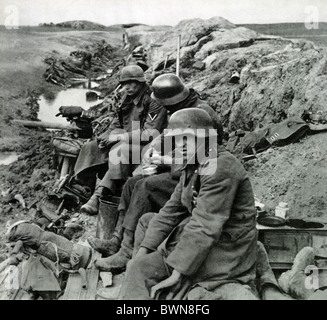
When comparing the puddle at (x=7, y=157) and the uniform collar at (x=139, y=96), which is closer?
the uniform collar at (x=139, y=96)

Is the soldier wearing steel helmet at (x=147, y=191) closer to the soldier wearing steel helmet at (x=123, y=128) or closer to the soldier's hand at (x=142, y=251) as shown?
the soldier wearing steel helmet at (x=123, y=128)

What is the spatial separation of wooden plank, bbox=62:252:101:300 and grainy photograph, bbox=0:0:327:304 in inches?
0.4

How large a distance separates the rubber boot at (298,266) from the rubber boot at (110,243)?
1.21 meters

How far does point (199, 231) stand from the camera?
2.55m

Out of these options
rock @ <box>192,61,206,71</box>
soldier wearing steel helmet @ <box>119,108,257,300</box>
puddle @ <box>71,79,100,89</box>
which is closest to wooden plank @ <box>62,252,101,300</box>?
soldier wearing steel helmet @ <box>119,108,257,300</box>

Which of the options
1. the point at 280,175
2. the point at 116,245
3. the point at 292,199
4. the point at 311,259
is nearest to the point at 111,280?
the point at 116,245

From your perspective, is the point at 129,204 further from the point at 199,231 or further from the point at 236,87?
the point at 236,87

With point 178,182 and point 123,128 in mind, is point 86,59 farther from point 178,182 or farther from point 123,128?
point 178,182

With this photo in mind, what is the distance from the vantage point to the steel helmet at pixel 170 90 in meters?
3.83

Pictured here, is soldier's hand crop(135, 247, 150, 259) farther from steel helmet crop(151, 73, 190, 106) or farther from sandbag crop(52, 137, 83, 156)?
sandbag crop(52, 137, 83, 156)

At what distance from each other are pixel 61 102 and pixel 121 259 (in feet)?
22.8

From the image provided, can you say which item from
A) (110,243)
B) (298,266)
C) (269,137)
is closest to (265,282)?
(298,266)

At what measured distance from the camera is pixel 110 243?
11.9 feet

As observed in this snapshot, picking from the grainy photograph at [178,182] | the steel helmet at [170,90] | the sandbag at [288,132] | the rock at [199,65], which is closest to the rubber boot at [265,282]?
the grainy photograph at [178,182]
